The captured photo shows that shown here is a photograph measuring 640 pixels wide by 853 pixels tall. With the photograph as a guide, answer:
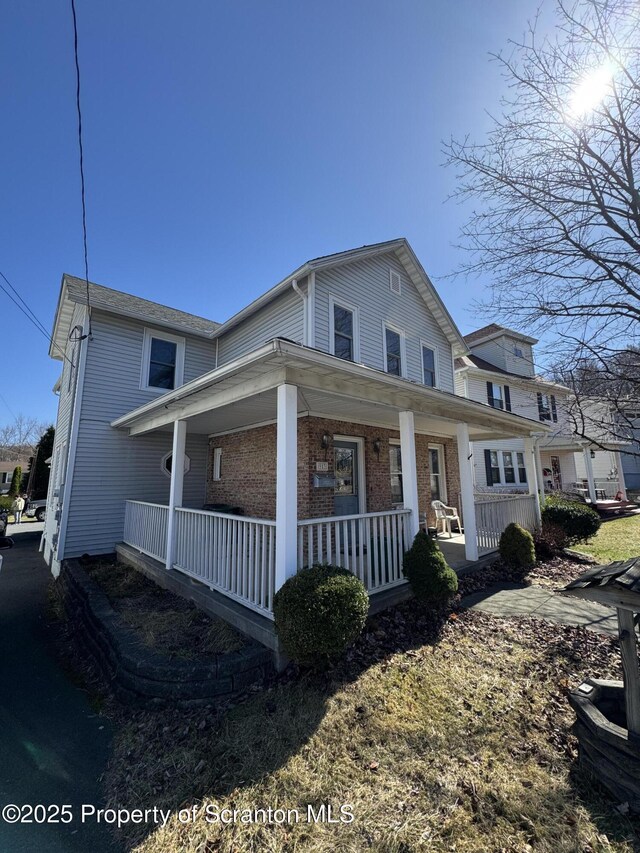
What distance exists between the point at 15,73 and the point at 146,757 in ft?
28.5

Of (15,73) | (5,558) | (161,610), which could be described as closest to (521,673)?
(161,610)

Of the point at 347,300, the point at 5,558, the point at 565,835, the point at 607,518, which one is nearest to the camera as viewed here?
the point at 565,835

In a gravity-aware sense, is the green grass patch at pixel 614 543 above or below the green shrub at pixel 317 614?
below

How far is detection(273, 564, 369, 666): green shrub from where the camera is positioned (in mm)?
3666

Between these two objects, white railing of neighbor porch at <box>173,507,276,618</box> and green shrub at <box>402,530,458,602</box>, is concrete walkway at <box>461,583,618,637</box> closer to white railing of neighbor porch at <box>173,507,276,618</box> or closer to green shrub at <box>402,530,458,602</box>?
green shrub at <box>402,530,458,602</box>

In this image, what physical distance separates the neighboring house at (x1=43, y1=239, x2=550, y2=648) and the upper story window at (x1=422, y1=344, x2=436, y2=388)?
0.05 metres

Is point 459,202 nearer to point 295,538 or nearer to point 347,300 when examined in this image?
point 347,300

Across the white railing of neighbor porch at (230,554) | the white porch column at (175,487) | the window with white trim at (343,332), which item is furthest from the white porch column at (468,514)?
the white porch column at (175,487)

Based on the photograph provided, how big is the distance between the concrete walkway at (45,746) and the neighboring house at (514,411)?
1624 centimetres

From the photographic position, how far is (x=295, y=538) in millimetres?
4305

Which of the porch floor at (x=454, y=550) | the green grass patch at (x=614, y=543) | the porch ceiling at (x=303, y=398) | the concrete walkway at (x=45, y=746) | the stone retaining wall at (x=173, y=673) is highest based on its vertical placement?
the porch ceiling at (x=303, y=398)

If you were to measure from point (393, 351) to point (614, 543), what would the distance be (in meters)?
8.56

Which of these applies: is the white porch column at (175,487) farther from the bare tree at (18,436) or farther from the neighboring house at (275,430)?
the bare tree at (18,436)

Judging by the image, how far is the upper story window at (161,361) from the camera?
1021cm
